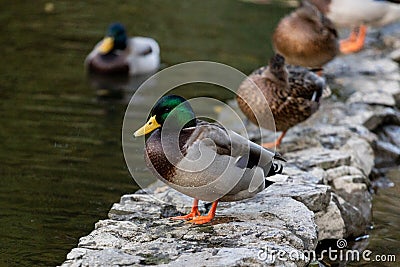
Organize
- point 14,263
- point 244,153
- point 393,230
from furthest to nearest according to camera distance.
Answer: point 393,230 < point 14,263 < point 244,153

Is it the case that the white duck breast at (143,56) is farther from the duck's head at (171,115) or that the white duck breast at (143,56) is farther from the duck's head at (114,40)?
the duck's head at (171,115)

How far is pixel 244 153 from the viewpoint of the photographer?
12.9 ft

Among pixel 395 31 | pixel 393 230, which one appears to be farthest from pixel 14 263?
pixel 395 31

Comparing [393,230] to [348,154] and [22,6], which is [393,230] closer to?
[348,154]

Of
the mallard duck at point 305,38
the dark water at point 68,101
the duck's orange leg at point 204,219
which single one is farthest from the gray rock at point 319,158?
the mallard duck at point 305,38

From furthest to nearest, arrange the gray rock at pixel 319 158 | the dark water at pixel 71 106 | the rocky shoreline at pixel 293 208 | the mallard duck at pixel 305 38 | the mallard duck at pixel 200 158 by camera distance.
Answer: the mallard duck at pixel 305 38, the gray rock at pixel 319 158, the dark water at pixel 71 106, the mallard duck at pixel 200 158, the rocky shoreline at pixel 293 208

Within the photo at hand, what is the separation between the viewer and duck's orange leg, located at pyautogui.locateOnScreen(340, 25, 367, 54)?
342 inches

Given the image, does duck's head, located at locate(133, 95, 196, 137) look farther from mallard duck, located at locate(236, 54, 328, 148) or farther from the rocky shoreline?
mallard duck, located at locate(236, 54, 328, 148)

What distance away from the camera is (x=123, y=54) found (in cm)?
1021

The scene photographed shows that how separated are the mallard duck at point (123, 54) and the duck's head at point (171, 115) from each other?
564 centimetres

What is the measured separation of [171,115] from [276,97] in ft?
5.32

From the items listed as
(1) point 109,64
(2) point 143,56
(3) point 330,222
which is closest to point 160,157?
(3) point 330,222

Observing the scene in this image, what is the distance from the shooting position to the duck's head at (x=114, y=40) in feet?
32.4

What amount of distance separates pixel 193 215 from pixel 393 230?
1.60 meters
